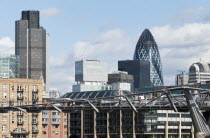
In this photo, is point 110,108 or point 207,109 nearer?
point 207,109

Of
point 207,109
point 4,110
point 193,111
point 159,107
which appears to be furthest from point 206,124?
point 4,110

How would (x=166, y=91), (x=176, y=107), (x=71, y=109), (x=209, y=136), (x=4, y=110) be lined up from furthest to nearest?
(x=4, y=110), (x=71, y=109), (x=176, y=107), (x=166, y=91), (x=209, y=136)

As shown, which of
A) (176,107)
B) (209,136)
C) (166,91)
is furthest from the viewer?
(176,107)

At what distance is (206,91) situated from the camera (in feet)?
415

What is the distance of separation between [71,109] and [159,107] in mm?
18557

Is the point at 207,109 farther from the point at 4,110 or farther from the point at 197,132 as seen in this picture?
the point at 4,110

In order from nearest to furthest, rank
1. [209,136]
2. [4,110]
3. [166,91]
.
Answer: [209,136], [166,91], [4,110]

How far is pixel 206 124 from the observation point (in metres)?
123

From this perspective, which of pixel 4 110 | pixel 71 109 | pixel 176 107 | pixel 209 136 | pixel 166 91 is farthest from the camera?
pixel 4 110

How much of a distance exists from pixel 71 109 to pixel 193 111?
40.7 metres

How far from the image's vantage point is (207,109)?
13688cm

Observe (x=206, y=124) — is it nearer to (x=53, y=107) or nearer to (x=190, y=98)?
(x=190, y=98)

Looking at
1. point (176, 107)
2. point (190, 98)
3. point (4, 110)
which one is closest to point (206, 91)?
point (190, 98)

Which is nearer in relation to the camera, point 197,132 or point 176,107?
point 197,132
